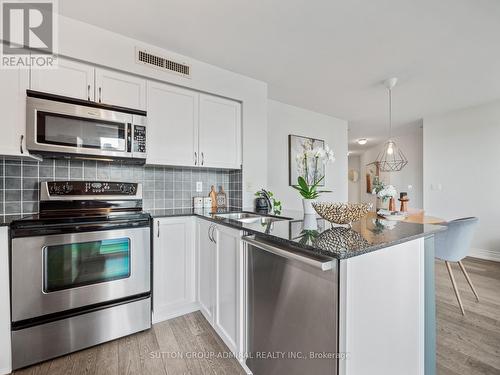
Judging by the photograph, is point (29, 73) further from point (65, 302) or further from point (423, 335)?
point (423, 335)

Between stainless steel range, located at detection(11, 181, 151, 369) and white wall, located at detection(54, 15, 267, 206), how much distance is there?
41.4 inches

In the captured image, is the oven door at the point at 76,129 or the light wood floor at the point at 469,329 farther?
the oven door at the point at 76,129

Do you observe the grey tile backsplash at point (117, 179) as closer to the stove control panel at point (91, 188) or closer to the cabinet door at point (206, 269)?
the stove control panel at point (91, 188)

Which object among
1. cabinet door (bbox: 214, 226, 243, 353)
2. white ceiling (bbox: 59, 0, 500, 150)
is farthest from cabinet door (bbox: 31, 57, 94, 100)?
cabinet door (bbox: 214, 226, 243, 353)

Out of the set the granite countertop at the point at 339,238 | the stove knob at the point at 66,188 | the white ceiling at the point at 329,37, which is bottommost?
the granite countertop at the point at 339,238

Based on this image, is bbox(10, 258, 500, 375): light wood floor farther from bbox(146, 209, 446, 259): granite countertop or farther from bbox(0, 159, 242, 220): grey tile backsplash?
bbox(0, 159, 242, 220): grey tile backsplash

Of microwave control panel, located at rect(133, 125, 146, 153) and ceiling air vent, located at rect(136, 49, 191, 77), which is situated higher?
ceiling air vent, located at rect(136, 49, 191, 77)

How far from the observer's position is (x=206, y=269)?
1.95 meters

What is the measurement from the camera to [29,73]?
1643 mm

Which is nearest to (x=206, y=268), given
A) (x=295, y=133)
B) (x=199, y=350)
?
(x=199, y=350)

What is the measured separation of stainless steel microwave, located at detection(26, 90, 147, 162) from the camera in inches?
64.0

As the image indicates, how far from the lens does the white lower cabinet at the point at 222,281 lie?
1.48 m

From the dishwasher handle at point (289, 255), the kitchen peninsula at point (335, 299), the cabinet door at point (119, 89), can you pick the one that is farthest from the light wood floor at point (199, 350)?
the cabinet door at point (119, 89)

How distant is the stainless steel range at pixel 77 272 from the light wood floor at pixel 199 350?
0.10m
